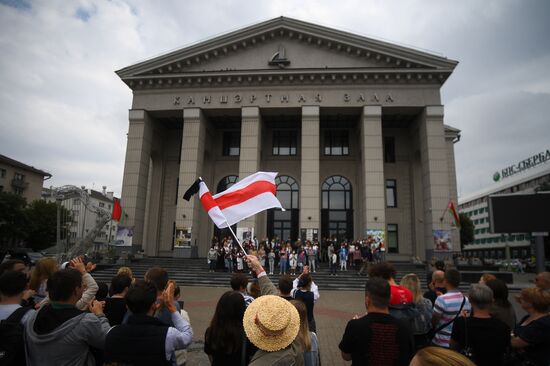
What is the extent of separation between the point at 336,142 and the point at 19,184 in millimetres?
54273

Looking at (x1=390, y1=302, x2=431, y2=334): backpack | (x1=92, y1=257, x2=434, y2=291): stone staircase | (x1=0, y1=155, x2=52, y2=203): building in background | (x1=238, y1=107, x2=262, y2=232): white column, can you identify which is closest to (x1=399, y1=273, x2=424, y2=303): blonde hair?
(x1=390, y1=302, x2=431, y2=334): backpack

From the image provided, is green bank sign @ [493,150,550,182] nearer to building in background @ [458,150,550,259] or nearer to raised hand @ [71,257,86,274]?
building in background @ [458,150,550,259]

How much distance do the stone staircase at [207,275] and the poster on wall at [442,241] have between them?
6.73 feet

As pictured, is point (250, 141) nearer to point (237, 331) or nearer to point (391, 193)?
point (391, 193)

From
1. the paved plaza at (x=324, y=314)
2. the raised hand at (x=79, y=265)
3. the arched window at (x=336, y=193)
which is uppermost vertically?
the arched window at (x=336, y=193)

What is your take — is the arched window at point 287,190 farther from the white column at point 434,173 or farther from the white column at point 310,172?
the white column at point 434,173

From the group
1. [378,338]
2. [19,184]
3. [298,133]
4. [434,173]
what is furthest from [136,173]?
[19,184]

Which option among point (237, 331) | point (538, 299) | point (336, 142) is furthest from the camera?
point (336, 142)

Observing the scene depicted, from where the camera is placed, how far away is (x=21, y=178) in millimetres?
57781

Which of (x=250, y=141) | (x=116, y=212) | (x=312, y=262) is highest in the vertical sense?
(x=250, y=141)

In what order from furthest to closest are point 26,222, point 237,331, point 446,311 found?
point 26,222, point 446,311, point 237,331

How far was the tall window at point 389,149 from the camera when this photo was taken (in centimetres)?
3172

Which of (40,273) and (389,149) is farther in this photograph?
(389,149)

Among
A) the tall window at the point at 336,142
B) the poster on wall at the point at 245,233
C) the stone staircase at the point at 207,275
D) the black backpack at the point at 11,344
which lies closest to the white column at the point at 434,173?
the stone staircase at the point at 207,275
